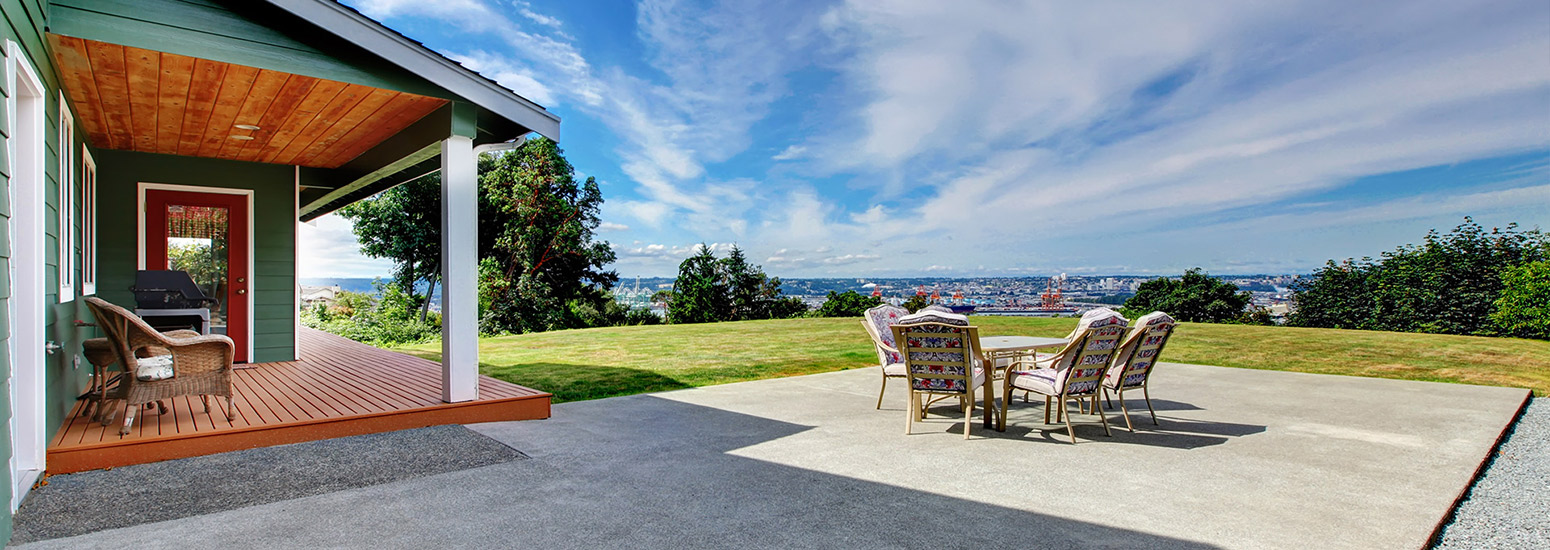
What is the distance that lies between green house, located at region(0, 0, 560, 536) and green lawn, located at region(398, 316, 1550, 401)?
2.61 meters

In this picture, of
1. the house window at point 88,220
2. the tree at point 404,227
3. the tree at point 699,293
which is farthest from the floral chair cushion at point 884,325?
the tree at point 404,227

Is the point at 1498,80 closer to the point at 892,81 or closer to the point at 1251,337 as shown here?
the point at 1251,337

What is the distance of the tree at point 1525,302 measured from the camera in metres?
11.3

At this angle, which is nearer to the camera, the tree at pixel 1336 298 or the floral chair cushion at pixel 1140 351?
the floral chair cushion at pixel 1140 351

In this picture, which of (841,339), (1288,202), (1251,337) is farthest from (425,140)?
(1288,202)

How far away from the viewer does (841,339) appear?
12.6m

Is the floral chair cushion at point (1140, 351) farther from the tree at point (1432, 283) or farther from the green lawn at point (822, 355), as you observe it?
the tree at point (1432, 283)

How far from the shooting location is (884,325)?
19.7ft

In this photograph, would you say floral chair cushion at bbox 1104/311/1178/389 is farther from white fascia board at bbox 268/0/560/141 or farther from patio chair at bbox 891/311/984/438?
white fascia board at bbox 268/0/560/141

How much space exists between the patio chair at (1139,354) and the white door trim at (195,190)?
28.4 feet

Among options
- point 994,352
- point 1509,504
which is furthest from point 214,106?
point 1509,504

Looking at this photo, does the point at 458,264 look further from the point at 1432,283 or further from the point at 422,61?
the point at 1432,283

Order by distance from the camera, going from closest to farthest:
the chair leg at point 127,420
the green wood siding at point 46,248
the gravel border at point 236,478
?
the green wood siding at point 46,248 < the gravel border at point 236,478 < the chair leg at point 127,420

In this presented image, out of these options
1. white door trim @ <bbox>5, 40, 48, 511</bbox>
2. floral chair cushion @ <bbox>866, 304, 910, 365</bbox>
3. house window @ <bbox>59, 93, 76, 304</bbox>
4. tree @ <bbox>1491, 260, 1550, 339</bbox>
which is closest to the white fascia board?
white door trim @ <bbox>5, 40, 48, 511</bbox>
